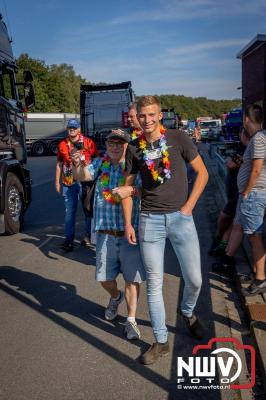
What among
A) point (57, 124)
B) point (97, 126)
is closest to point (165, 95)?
point (57, 124)

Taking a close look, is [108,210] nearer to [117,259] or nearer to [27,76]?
[117,259]

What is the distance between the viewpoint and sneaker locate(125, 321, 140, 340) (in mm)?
3773

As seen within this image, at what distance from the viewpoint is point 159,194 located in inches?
130

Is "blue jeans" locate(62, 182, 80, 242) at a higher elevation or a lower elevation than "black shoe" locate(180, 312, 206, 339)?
higher

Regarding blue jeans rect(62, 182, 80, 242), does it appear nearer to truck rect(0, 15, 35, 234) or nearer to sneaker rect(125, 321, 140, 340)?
truck rect(0, 15, 35, 234)

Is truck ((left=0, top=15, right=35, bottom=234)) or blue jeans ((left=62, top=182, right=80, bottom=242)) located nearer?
blue jeans ((left=62, top=182, right=80, bottom=242))

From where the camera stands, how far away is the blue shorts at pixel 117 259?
370 centimetres

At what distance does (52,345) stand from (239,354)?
5.18ft

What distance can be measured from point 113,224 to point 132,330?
949 millimetres

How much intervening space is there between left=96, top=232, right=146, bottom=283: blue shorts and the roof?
21.6 meters

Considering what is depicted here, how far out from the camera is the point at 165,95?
14025cm

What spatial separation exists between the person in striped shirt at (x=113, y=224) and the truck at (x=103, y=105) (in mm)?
14649

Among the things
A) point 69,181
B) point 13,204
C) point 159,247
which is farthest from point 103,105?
point 159,247

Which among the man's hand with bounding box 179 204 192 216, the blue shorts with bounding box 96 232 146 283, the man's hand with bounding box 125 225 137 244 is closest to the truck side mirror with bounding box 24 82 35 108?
the blue shorts with bounding box 96 232 146 283
